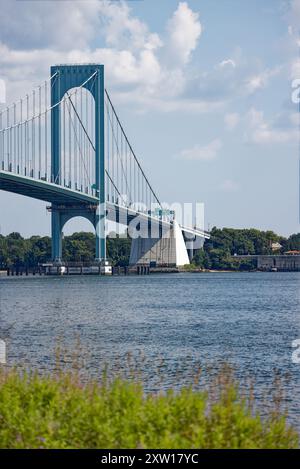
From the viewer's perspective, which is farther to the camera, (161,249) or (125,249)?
(125,249)

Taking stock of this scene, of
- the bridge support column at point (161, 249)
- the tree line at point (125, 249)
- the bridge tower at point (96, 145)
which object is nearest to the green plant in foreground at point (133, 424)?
the bridge tower at point (96, 145)

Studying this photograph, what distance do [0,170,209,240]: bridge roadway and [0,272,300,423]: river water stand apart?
17782 mm

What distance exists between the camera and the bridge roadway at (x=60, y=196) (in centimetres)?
6281

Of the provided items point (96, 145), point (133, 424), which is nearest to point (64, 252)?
point (96, 145)

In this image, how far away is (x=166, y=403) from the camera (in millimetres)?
8906

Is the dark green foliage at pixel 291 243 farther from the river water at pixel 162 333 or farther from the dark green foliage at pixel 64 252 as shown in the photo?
the river water at pixel 162 333

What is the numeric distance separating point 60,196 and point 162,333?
4973 cm

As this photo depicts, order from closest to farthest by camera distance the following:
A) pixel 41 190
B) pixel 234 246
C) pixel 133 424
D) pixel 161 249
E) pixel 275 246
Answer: pixel 133 424, pixel 41 190, pixel 161 249, pixel 234 246, pixel 275 246

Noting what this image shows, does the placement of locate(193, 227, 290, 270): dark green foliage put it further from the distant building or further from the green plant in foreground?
the green plant in foreground

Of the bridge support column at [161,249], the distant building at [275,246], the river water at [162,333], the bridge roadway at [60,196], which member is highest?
the bridge roadway at [60,196]

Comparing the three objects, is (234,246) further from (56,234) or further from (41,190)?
(41,190)

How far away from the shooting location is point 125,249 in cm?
12338

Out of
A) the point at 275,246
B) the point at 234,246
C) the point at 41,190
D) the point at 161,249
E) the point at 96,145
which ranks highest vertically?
the point at 96,145
